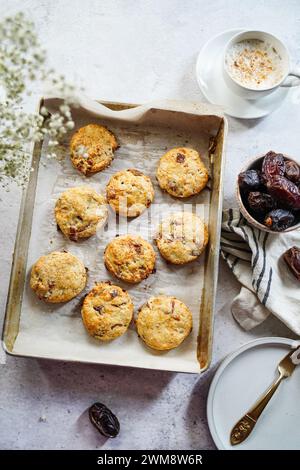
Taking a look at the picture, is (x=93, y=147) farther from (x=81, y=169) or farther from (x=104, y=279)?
(x=104, y=279)

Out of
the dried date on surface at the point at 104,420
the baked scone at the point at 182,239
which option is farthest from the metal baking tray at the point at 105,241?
the dried date on surface at the point at 104,420

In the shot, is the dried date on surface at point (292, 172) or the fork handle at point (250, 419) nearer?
the dried date on surface at point (292, 172)

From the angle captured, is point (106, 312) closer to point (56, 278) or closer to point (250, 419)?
point (56, 278)

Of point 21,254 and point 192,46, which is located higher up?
point 192,46

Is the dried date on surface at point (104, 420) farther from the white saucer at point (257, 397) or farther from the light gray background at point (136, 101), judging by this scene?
the white saucer at point (257, 397)

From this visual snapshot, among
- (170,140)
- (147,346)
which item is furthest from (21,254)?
(170,140)
